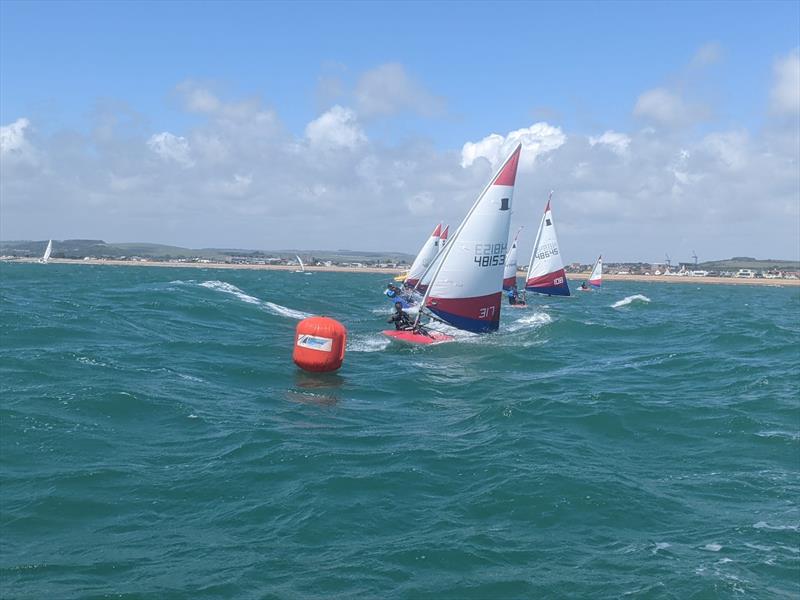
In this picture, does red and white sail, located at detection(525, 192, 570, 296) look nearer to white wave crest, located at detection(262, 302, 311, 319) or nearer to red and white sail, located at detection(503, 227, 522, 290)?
red and white sail, located at detection(503, 227, 522, 290)

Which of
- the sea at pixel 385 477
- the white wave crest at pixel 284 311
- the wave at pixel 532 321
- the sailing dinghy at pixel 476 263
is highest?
the sailing dinghy at pixel 476 263

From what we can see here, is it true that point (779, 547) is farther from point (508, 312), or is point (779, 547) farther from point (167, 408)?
point (508, 312)

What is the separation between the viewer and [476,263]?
26250 mm

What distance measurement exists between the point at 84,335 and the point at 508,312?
28.4 meters

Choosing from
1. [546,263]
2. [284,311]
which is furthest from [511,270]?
[284,311]

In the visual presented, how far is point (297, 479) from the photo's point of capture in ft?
37.4

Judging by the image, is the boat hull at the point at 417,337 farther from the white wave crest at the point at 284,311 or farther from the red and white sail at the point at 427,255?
the red and white sail at the point at 427,255

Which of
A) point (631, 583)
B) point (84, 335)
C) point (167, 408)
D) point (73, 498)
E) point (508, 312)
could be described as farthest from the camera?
point (508, 312)

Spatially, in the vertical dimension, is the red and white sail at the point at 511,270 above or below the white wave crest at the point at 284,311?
above

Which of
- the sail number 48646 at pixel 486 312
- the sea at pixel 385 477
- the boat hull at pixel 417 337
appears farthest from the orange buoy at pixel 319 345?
the sail number 48646 at pixel 486 312

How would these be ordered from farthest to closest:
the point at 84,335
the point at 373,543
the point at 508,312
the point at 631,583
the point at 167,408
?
the point at 508,312
the point at 84,335
the point at 167,408
the point at 373,543
the point at 631,583

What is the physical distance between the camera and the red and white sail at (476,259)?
25.7 m

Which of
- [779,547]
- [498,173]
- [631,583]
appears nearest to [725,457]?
[779,547]

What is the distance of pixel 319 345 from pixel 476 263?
8998 millimetres
